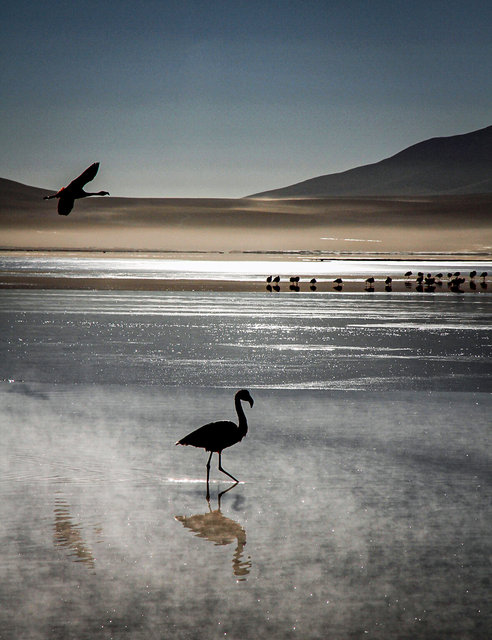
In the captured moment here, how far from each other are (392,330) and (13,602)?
1915cm

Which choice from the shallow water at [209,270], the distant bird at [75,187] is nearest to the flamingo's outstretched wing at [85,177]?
the distant bird at [75,187]

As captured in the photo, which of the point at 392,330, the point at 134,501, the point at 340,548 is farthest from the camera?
the point at 392,330

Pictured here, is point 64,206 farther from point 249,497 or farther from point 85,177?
point 249,497

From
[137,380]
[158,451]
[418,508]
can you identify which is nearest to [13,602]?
[418,508]

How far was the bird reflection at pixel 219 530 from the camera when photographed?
6.61m

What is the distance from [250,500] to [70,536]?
5.87 ft

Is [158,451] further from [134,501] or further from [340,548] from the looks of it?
[340,548]

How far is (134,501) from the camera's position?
8.00 m

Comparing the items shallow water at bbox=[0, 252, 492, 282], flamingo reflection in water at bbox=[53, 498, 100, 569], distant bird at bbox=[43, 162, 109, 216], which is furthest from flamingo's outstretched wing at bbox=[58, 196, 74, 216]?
shallow water at bbox=[0, 252, 492, 282]

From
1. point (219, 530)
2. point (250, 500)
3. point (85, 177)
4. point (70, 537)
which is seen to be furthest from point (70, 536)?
point (85, 177)

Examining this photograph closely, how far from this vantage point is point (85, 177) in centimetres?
1198

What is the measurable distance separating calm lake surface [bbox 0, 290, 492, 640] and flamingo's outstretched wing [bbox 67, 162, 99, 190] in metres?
2.87

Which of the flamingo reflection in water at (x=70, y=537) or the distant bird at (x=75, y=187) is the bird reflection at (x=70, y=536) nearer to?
the flamingo reflection in water at (x=70, y=537)

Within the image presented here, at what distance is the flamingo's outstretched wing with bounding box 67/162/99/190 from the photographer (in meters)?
11.9
